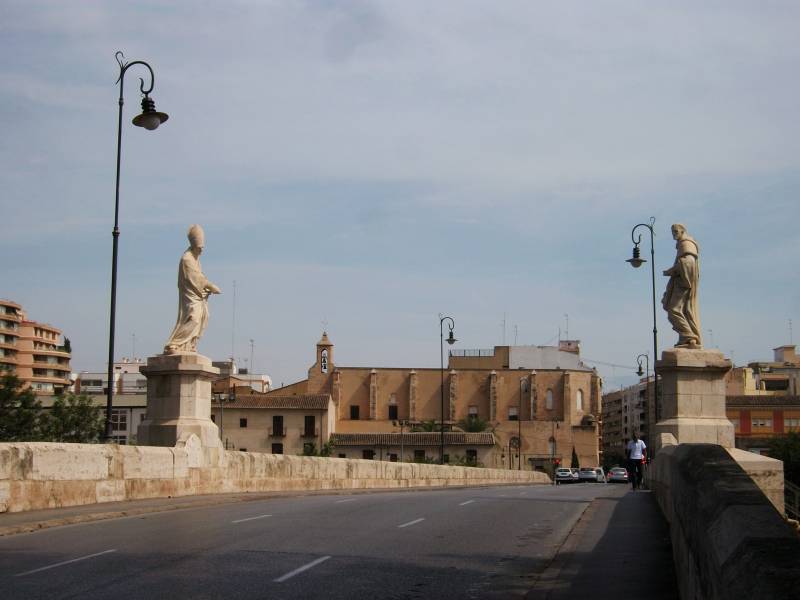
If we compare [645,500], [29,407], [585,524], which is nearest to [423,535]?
[585,524]

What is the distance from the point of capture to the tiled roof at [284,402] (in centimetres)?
10662

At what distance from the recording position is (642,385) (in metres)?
180

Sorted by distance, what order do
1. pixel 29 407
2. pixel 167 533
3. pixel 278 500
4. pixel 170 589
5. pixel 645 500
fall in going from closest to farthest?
pixel 170 589 → pixel 167 533 → pixel 645 500 → pixel 278 500 → pixel 29 407

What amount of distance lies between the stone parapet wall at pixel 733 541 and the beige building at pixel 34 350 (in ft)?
409

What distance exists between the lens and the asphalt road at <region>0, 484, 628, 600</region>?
877cm

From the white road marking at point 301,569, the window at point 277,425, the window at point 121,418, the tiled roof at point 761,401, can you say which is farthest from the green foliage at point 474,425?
the white road marking at point 301,569

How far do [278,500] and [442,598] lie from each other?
1296 cm

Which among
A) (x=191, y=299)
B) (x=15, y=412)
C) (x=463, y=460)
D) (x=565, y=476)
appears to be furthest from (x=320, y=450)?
(x=191, y=299)

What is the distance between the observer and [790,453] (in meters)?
76.4

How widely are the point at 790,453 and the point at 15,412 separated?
182ft

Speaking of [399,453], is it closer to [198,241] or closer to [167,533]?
[198,241]

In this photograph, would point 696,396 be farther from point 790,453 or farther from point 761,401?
point 761,401

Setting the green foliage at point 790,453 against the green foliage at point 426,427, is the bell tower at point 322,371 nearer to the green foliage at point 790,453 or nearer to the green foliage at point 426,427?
the green foliage at point 426,427

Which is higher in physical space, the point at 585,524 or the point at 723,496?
the point at 723,496
